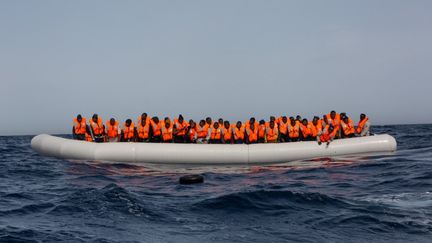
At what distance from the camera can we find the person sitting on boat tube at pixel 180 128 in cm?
1938

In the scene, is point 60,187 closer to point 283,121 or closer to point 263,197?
point 263,197

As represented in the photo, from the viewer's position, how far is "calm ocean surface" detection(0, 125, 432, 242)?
25.4ft

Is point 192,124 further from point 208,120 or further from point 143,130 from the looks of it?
point 143,130

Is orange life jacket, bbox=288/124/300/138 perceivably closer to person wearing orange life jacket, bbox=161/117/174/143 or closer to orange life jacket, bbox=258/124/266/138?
orange life jacket, bbox=258/124/266/138

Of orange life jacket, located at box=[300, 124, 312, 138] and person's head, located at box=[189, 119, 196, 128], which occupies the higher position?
person's head, located at box=[189, 119, 196, 128]

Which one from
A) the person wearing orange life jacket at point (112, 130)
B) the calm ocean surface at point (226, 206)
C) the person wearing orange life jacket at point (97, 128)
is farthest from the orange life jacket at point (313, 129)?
the person wearing orange life jacket at point (97, 128)

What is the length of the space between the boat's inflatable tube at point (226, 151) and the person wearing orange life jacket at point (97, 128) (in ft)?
4.31

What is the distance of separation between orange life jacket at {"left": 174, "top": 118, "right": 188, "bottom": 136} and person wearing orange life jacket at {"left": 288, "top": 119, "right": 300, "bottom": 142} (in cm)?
433

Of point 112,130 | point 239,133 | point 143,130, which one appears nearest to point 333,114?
point 239,133

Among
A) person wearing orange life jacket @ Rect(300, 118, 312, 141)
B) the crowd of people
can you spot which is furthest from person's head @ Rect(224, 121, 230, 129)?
person wearing orange life jacket @ Rect(300, 118, 312, 141)

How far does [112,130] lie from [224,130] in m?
4.88

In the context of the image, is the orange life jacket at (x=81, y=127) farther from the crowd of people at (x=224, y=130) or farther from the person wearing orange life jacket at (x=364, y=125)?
the person wearing orange life jacket at (x=364, y=125)

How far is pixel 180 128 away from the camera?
19.4 metres

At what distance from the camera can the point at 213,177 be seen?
49.6ft
